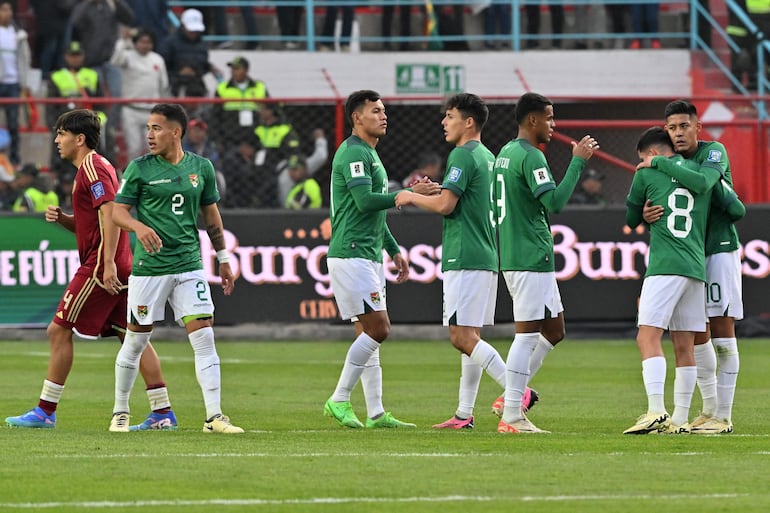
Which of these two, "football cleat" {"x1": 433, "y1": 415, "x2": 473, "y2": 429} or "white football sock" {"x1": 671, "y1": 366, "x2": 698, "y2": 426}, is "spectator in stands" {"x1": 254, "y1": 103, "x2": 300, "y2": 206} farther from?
"white football sock" {"x1": 671, "y1": 366, "x2": 698, "y2": 426}

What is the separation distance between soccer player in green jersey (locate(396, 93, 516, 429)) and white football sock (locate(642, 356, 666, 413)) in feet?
3.10

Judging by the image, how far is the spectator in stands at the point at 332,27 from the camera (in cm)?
2711

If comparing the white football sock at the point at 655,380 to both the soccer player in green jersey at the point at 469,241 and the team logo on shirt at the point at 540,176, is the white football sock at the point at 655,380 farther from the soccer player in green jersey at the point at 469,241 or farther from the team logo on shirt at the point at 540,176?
the team logo on shirt at the point at 540,176

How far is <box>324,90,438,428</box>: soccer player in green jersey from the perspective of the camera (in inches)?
424

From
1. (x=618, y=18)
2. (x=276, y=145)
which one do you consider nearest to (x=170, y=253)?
(x=276, y=145)

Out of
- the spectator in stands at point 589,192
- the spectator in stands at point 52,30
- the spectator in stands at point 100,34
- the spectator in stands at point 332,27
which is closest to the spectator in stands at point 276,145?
the spectator in stands at point 100,34

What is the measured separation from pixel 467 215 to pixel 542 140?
2.28ft

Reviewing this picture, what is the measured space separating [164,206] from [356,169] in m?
1.30

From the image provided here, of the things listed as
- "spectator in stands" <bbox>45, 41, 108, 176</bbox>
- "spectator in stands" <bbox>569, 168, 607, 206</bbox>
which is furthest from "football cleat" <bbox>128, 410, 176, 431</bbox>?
"spectator in stands" <bbox>45, 41, 108, 176</bbox>

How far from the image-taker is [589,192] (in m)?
21.2

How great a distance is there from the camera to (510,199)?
1023cm

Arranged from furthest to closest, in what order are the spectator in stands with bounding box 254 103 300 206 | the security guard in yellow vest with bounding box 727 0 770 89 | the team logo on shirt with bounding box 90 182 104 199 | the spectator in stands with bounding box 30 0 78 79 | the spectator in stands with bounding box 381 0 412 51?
the spectator in stands with bounding box 381 0 412 51, the security guard in yellow vest with bounding box 727 0 770 89, the spectator in stands with bounding box 30 0 78 79, the spectator in stands with bounding box 254 103 300 206, the team logo on shirt with bounding box 90 182 104 199

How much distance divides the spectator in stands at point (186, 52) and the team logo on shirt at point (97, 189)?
13.3m

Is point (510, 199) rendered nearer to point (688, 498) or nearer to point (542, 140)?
point (542, 140)
